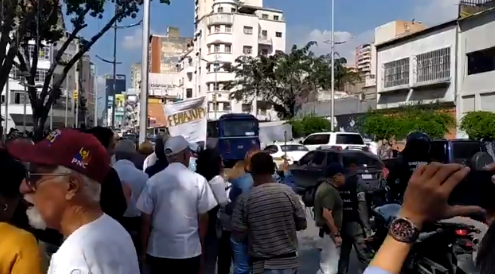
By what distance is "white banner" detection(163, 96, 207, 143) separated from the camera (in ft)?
49.3

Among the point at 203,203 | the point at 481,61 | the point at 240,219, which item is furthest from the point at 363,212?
the point at 481,61

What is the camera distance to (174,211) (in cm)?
565

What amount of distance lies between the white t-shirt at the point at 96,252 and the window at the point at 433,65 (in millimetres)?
35808

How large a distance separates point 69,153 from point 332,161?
15786 mm

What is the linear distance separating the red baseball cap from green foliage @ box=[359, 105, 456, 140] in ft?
96.9

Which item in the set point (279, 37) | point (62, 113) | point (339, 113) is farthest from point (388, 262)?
point (279, 37)

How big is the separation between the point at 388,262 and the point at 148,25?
17571 millimetres

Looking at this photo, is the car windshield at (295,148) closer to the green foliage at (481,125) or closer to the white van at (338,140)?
the white van at (338,140)

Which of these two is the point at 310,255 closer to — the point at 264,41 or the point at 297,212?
the point at 297,212

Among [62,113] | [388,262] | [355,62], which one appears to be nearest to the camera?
[388,262]

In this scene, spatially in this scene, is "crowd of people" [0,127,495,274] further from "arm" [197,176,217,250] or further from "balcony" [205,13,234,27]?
"balcony" [205,13,234,27]

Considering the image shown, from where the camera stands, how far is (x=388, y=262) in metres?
1.77

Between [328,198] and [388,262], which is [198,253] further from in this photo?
[388,262]

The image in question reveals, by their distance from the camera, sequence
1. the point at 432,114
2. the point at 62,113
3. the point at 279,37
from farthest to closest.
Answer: the point at 279,37 → the point at 62,113 → the point at 432,114
